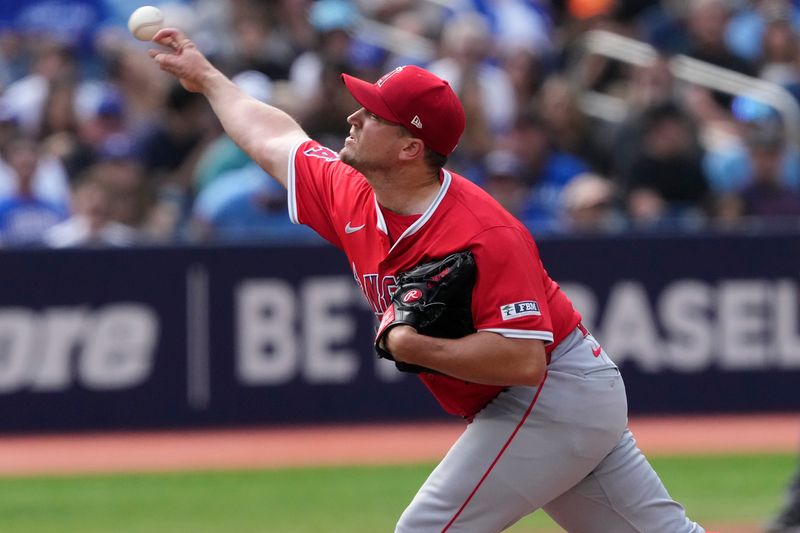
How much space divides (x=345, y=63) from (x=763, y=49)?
4920mm

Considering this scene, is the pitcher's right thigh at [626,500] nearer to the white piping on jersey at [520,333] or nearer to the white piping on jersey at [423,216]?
the white piping on jersey at [520,333]

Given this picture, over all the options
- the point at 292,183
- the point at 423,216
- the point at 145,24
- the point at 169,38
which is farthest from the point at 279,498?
the point at 423,216

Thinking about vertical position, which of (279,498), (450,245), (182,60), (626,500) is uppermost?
(182,60)

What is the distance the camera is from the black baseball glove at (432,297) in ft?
15.1

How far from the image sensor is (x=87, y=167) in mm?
12445

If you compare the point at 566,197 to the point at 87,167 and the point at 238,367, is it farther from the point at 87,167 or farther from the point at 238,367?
the point at 87,167

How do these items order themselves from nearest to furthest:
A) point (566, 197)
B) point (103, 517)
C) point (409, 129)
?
point (409, 129) < point (103, 517) < point (566, 197)

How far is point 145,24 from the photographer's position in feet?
17.8

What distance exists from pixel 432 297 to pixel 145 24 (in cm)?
169

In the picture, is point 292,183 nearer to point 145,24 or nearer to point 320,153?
point 320,153

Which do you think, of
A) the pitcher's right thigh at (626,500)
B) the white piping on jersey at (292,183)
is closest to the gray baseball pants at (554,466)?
the pitcher's right thigh at (626,500)

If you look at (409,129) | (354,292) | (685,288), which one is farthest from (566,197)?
(409,129)

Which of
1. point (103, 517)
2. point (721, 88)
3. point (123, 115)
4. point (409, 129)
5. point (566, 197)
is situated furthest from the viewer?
point (721, 88)

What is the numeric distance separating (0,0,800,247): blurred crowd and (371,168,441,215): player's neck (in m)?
6.53
